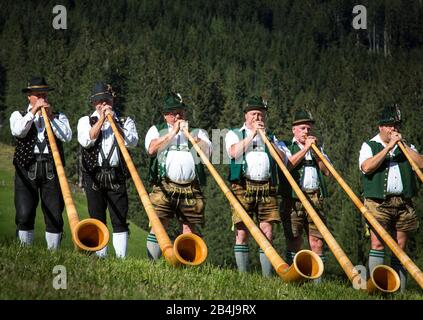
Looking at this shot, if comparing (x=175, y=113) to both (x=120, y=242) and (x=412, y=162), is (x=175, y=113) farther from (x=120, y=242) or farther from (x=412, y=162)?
(x=412, y=162)

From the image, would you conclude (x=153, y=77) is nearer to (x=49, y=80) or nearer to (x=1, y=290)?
(x=49, y=80)

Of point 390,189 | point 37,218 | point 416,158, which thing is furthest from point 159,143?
point 37,218

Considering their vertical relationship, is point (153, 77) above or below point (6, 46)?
below

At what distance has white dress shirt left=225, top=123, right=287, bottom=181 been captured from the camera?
9.05m

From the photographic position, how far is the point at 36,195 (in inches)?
337

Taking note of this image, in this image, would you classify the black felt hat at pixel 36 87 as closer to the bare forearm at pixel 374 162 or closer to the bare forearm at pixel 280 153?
the bare forearm at pixel 280 153

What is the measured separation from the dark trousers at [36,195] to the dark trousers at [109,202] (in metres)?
0.42

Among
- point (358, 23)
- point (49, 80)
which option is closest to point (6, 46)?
point (49, 80)

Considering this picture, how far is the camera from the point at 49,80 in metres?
82.1

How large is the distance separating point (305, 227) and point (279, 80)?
99269mm

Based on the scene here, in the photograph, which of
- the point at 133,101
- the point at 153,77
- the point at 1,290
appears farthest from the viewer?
the point at 153,77

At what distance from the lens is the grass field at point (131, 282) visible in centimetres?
538

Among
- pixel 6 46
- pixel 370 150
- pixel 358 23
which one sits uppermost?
pixel 6 46
